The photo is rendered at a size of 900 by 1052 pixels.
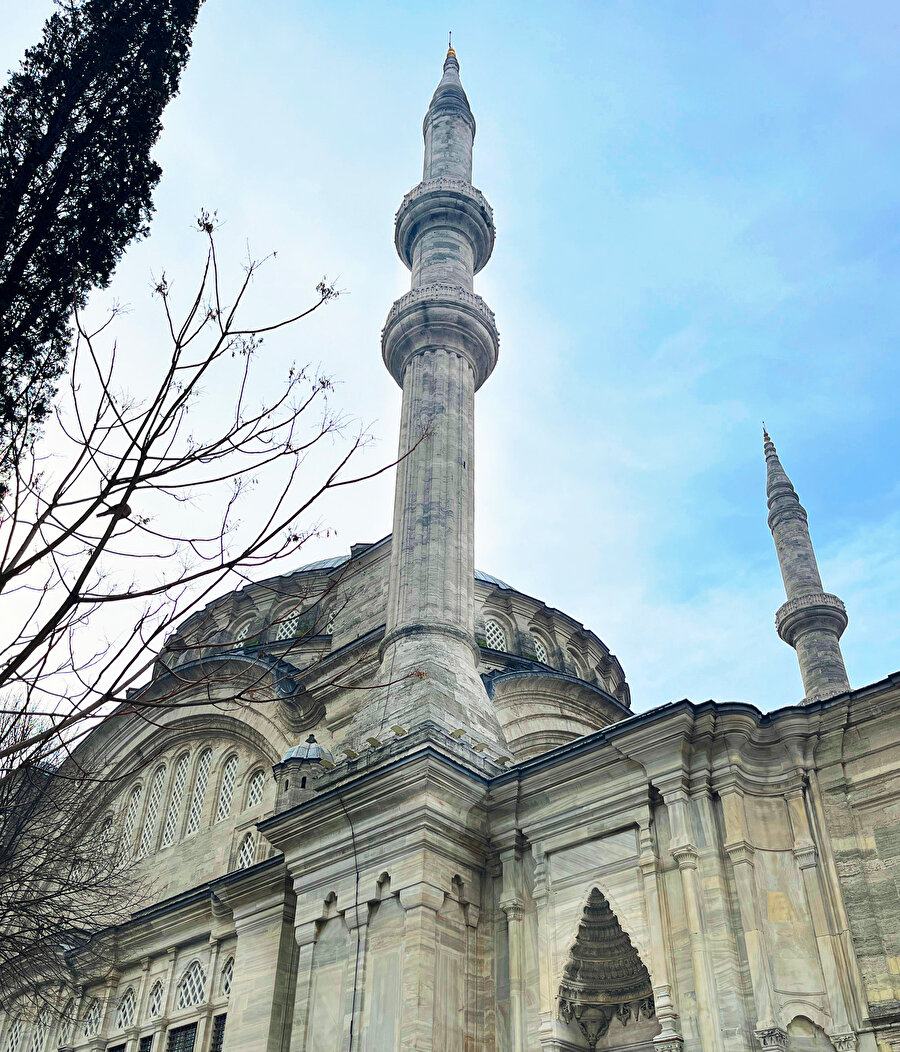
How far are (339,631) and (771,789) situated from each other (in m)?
13.1

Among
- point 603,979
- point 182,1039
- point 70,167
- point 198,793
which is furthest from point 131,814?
point 70,167

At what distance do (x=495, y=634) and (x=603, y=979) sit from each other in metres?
12.8

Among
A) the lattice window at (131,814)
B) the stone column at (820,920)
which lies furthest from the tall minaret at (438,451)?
the lattice window at (131,814)

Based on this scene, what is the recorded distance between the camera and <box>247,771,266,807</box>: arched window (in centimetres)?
1897

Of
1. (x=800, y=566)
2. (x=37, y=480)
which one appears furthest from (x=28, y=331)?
(x=800, y=566)

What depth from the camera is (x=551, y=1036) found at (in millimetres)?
9797

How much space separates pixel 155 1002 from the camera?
1493cm

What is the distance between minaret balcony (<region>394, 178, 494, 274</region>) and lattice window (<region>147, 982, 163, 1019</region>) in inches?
575

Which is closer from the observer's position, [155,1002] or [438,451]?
[155,1002]

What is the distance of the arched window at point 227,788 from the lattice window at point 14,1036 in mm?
4549

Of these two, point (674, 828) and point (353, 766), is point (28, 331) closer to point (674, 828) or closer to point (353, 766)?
point (674, 828)

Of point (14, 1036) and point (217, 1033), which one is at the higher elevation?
point (14, 1036)

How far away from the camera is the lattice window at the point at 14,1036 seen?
671 inches

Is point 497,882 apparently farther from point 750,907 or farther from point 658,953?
point 750,907
